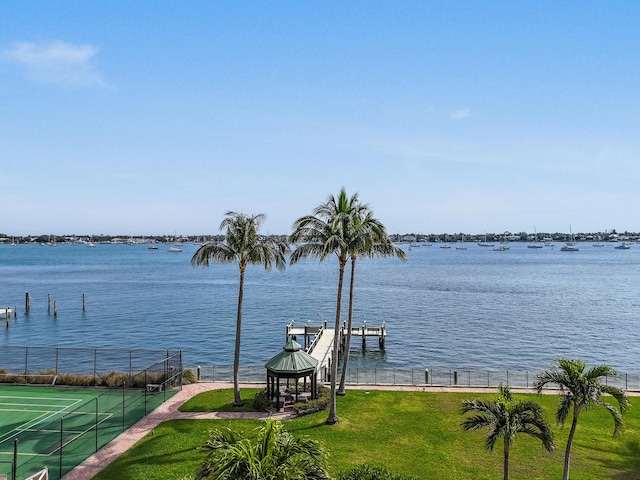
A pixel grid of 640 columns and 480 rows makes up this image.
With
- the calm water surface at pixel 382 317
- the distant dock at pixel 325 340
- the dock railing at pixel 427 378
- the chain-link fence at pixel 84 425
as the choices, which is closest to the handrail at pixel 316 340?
the distant dock at pixel 325 340

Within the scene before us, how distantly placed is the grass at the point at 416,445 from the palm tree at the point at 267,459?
7.52 metres

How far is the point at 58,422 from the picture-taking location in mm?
25938

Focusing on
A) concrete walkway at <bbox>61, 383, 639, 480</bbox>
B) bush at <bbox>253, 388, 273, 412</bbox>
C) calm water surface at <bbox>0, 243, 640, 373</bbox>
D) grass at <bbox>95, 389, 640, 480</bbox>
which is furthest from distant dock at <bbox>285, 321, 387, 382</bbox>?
grass at <bbox>95, 389, 640, 480</bbox>

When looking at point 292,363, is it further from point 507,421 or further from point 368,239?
point 507,421

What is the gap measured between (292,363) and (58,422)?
12.6m

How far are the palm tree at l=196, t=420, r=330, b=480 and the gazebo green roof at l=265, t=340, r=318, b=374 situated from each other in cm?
1585

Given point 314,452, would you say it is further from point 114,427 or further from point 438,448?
point 114,427

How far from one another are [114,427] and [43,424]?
395 cm

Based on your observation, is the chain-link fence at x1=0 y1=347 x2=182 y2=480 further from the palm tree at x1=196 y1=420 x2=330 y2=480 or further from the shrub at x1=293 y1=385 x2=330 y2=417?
the palm tree at x1=196 y1=420 x2=330 y2=480

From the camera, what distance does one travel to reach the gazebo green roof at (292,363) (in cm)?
2848

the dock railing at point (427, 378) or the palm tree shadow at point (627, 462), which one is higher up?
the palm tree shadow at point (627, 462)

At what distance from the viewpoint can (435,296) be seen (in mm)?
100125

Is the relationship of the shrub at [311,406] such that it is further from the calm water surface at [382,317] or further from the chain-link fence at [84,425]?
the calm water surface at [382,317]

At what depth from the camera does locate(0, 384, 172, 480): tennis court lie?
21250mm
